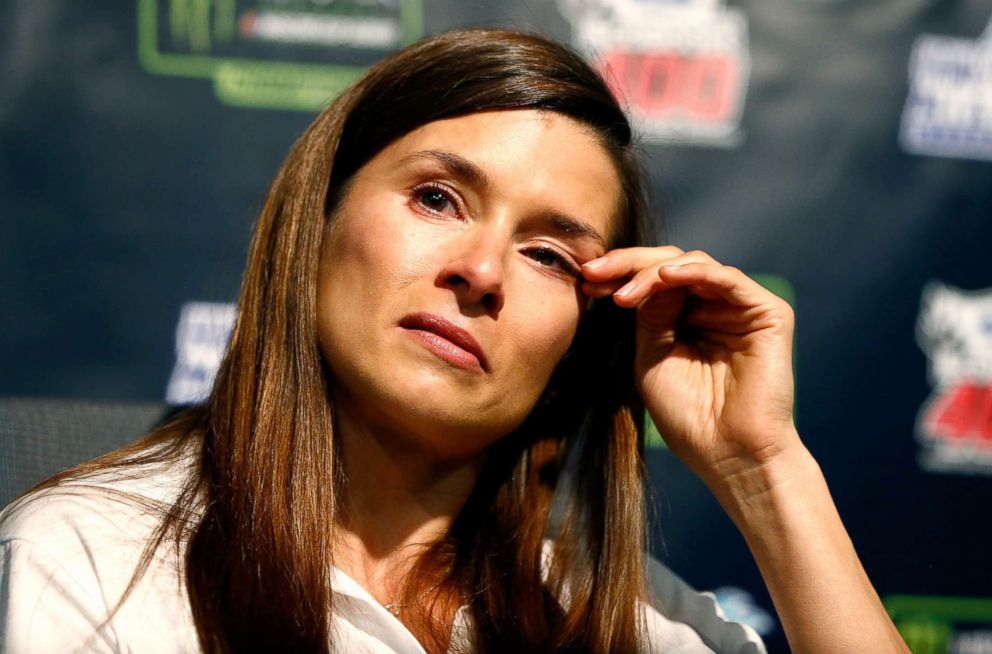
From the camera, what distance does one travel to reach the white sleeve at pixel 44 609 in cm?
96

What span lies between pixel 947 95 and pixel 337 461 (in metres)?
1.52

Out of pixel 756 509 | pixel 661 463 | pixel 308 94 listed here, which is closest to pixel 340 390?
pixel 756 509

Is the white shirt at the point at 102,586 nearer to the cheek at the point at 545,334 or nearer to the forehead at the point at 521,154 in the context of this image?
the cheek at the point at 545,334

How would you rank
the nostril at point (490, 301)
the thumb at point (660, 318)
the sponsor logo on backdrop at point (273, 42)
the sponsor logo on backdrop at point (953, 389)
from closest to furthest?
the nostril at point (490, 301) < the thumb at point (660, 318) < the sponsor logo on backdrop at point (273, 42) < the sponsor logo on backdrop at point (953, 389)

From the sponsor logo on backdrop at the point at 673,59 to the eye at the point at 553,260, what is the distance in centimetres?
65

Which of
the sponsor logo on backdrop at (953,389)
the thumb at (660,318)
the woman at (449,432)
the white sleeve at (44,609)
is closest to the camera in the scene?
the white sleeve at (44,609)

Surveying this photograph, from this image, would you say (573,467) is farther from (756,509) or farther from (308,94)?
(308,94)

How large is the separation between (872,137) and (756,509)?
3.29 feet

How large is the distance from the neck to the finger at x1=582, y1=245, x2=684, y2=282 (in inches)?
13.2

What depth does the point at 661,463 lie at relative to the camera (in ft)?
6.27

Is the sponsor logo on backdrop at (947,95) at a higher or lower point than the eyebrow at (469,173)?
higher

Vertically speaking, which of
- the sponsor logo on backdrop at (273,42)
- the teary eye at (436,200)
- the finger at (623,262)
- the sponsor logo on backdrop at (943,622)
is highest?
the sponsor logo on backdrop at (273,42)

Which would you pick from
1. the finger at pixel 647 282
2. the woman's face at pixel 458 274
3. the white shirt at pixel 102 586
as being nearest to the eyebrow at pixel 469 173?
the woman's face at pixel 458 274

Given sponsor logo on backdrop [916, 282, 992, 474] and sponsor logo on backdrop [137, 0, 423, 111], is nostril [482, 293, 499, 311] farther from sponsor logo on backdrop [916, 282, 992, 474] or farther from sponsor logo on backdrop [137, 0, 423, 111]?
sponsor logo on backdrop [916, 282, 992, 474]
